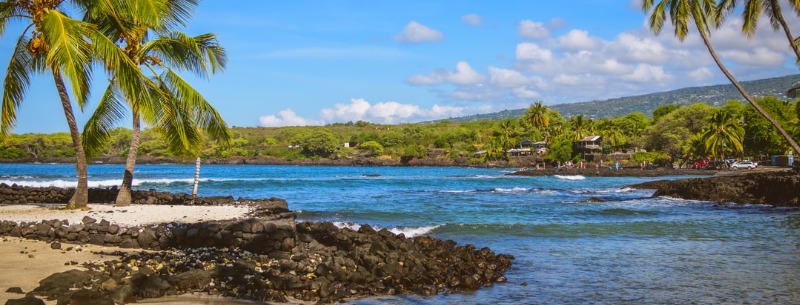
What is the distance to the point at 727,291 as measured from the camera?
11070mm

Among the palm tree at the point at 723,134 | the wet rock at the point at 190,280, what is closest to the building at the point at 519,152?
the palm tree at the point at 723,134

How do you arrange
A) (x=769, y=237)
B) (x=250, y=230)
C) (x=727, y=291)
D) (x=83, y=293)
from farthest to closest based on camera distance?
(x=769, y=237) < (x=250, y=230) < (x=727, y=291) < (x=83, y=293)

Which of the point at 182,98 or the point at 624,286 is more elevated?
the point at 182,98

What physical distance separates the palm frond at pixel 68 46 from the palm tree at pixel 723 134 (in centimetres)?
7657

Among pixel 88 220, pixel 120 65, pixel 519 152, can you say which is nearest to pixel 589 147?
pixel 519 152

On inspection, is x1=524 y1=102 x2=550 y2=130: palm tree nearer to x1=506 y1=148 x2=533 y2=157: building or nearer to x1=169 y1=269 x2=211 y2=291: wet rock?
x1=506 y1=148 x2=533 y2=157: building

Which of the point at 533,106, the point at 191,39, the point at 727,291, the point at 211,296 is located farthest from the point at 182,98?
the point at 533,106

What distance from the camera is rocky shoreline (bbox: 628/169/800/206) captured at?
31.2 m

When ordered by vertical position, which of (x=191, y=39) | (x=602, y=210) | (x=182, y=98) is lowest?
(x=602, y=210)

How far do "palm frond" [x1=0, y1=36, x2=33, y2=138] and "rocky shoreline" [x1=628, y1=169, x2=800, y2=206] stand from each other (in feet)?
104

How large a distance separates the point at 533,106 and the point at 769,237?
11382cm

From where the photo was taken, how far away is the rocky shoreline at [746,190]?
102 ft

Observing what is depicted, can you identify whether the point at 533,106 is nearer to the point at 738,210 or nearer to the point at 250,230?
the point at 738,210

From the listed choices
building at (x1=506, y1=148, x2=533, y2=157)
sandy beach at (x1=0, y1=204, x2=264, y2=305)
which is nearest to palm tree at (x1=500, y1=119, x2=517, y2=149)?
building at (x1=506, y1=148, x2=533, y2=157)
